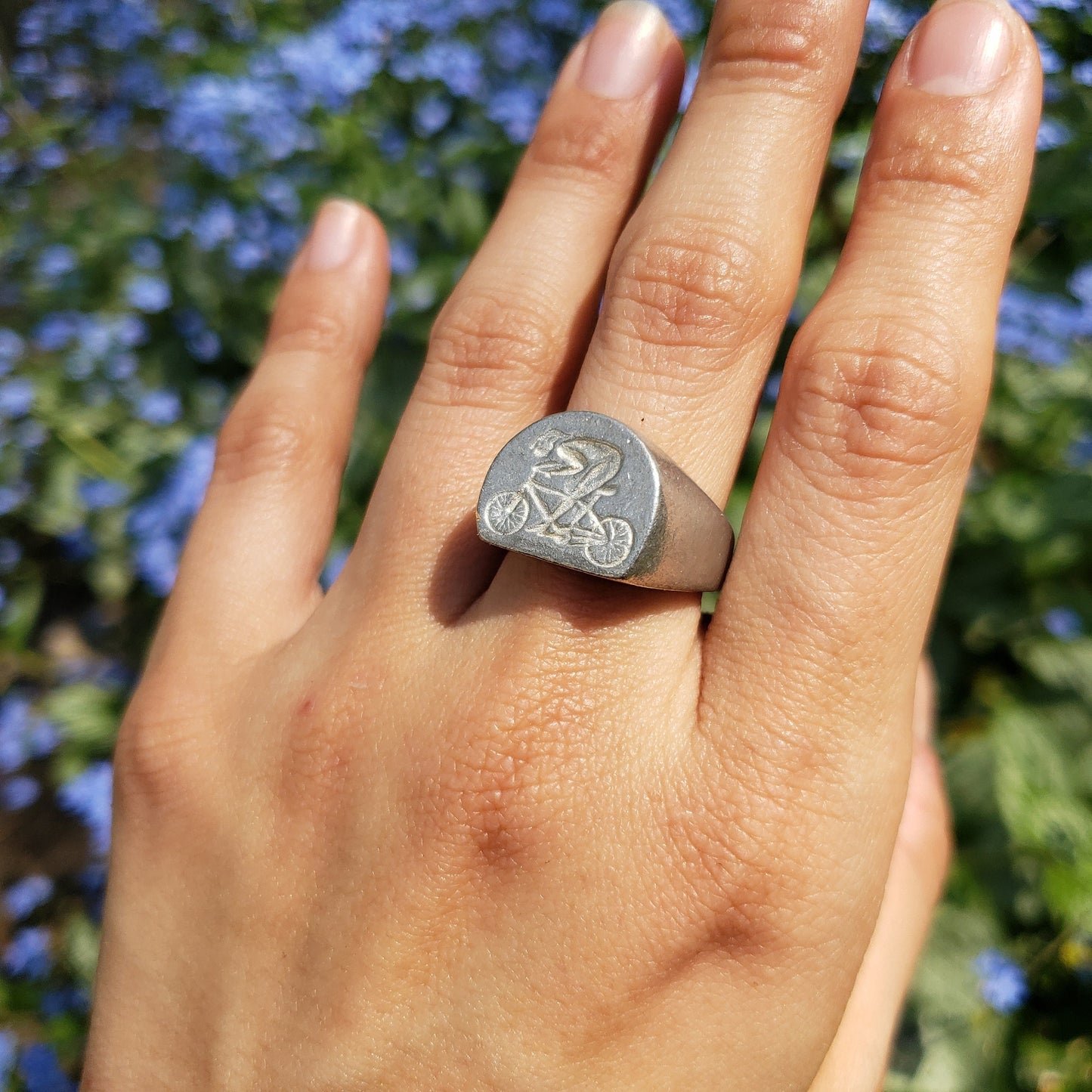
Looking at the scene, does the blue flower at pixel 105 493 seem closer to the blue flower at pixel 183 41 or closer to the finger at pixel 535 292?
the finger at pixel 535 292

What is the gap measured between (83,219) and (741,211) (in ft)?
11.0

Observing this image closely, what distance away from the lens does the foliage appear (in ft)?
8.15

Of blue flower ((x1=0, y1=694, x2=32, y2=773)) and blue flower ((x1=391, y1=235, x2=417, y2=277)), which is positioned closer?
blue flower ((x1=391, y1=235, x2=417, y2=277))

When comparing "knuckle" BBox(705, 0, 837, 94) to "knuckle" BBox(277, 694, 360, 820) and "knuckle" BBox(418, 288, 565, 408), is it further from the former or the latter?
"knuckle" BBox(277, 694, 360, 820)

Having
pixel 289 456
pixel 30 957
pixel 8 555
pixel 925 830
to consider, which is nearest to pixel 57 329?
pixel 8 555

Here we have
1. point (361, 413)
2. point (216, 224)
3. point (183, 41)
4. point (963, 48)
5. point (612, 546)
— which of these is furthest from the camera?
point (183, 41)

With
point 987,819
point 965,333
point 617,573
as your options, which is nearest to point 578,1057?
point 617,573

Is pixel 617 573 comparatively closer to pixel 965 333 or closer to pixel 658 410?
pixel 658 410

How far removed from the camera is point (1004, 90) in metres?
1.52

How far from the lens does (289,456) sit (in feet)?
6.70

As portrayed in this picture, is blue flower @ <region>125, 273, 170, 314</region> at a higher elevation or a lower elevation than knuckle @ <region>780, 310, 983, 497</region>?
lower

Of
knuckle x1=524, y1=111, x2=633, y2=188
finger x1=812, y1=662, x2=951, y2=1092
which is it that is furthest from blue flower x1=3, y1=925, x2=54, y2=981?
knuckle x1=524, y1=111, x2=633, y2=188

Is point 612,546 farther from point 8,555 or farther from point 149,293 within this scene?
point 8,555

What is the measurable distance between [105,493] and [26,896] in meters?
1.73
